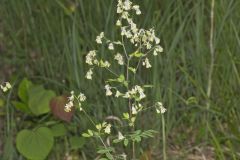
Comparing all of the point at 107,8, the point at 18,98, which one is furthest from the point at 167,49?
the point at 18,98

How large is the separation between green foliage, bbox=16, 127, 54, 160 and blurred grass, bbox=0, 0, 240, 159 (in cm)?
24

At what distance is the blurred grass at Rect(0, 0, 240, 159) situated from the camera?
2459 mm

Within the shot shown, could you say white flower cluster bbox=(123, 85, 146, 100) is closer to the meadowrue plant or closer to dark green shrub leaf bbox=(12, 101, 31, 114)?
the meadowrue plant

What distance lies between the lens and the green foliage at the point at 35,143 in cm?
228

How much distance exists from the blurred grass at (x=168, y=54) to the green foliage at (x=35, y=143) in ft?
0.80

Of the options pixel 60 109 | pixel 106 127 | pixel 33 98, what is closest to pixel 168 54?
pixel 60 109

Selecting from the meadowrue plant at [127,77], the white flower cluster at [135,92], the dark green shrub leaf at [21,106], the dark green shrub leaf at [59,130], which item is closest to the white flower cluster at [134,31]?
the meadowrue plant at [127,77]

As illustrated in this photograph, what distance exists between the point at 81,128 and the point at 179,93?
48 cm

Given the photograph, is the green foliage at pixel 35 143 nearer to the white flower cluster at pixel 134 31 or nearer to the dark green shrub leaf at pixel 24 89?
the dark green shrub leaf at pixel 24 89

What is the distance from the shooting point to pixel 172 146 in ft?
8.25

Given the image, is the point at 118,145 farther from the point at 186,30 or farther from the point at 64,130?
the point at 186,30

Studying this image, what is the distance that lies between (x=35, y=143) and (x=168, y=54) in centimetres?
68

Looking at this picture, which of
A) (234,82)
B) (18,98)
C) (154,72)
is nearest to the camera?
(154,72)

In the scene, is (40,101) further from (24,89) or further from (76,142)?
(76,142)
